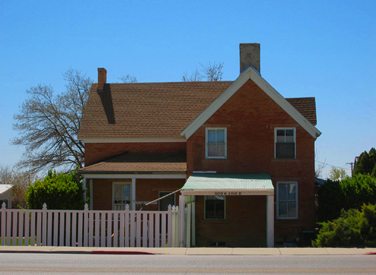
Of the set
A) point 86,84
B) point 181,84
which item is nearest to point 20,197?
point 86,84

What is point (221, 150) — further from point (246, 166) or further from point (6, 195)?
point (6, 195)

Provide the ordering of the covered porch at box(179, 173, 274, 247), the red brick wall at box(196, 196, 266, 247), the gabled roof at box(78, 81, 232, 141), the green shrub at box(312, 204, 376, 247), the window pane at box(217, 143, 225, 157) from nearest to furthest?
the green shrub at box(312, 204, 376, 247) < the covered porch at box(179, 173, 274, 247) < the red brick wall at box(196, 196, 266, 247) < the window pane at box(217, 143, 225, 157) < the gabled roof at box(78, 81, 232, 141)

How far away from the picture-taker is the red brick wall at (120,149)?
82.8 feet

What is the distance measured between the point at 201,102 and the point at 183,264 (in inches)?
629

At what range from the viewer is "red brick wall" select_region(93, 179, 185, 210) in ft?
77.0

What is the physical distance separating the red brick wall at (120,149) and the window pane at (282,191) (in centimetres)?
606

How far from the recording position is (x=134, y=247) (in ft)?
52.1

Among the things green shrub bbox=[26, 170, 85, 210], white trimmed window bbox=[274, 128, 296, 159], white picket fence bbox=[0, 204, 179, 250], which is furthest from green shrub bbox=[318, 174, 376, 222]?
green shrub bbox=[26, 170, 85, 210]

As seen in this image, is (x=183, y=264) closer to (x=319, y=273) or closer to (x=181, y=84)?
(x=319, y=273)

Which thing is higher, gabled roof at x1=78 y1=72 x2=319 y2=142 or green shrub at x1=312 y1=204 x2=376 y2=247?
gabled roof at x1=78 y1=72 x2=319 y2=142

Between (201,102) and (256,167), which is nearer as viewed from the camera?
(256,167)

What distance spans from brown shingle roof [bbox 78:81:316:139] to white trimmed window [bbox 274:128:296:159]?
247 cm

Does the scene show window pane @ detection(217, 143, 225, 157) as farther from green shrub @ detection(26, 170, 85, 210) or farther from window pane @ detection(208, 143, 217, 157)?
green shrub @ detection(26, 170, 85, 210)

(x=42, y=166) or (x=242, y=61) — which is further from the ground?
(x=242, y=61)
